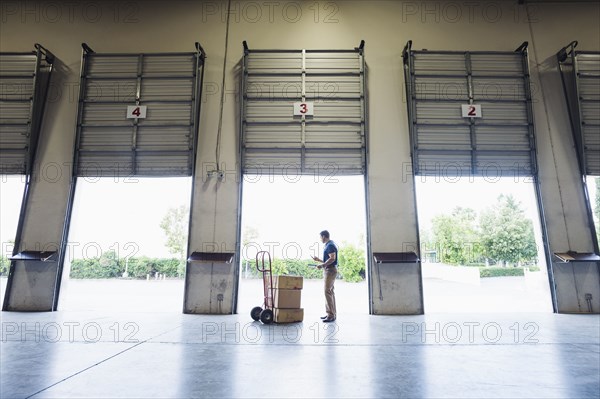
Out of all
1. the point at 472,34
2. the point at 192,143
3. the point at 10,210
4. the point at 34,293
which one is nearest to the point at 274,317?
the point at 192,143

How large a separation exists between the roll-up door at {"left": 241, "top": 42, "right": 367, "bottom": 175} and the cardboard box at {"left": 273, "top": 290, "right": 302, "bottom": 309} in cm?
312

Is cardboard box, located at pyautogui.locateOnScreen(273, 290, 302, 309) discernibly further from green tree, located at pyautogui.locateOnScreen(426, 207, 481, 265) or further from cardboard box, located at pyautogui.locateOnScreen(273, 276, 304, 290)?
green tree, located at pyautogui.locateOnScreen(426, 207, 481, 265)

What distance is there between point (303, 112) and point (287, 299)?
4.45 meters

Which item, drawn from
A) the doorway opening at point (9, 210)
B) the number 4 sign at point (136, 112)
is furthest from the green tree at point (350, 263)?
the doorway opening at point (9, 210)

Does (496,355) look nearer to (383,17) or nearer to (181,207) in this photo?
(181,207)

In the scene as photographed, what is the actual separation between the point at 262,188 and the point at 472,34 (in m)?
6.62

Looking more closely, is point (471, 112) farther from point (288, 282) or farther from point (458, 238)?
point (288, 282)

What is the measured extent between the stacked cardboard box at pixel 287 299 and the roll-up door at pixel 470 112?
13.2 ft

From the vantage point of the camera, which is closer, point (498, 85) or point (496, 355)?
point (496, 355)

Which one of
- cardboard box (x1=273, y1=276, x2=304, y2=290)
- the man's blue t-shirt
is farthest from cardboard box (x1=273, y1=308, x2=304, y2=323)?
the man's blue t-shirt

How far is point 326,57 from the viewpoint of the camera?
8.51 m

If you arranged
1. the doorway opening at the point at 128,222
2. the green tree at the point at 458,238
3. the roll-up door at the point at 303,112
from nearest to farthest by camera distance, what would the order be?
1. the doorway opening at the point at 128,222
2. the roll-up door at the point at 303,112
3. the green tree at the point at 458,238

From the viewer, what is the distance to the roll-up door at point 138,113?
813cm

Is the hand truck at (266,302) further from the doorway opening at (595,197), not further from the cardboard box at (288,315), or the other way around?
the doorway opening at (595,197)
